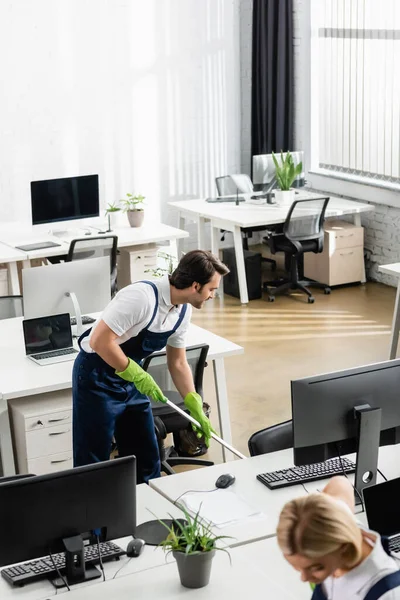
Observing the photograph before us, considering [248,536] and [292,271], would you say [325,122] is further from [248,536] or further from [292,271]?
[248,536]

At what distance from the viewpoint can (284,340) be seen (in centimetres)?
736

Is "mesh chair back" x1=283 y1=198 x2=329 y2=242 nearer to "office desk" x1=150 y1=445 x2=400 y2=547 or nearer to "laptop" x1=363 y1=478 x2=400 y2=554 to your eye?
"office desk" x1=150 y1=445 x2=400 y2=547

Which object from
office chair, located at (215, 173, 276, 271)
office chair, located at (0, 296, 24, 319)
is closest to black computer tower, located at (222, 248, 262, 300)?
office chair, located at (215, 173, 276, 271)

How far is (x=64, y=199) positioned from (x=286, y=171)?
2232 millimetres

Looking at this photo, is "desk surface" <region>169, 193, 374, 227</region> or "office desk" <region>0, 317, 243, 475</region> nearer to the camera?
"office desk" <region>0, 317, 243, 475</region>

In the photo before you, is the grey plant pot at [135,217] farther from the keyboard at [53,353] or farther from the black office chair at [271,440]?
the black office chair at [271,440]

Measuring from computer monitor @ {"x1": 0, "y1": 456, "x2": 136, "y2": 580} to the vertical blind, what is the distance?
6.27m

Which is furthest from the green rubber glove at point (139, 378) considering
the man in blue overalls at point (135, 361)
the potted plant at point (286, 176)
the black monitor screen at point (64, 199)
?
the potted plant at point (286, 176)

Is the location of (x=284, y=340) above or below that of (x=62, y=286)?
below

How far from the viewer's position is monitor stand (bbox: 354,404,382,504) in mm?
3352

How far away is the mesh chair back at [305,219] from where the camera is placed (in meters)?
8.30

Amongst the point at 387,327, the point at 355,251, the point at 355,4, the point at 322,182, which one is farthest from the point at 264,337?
the point at 355,4

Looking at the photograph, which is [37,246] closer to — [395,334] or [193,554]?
[395,334]

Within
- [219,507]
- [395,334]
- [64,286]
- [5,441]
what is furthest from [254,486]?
[395,334]
